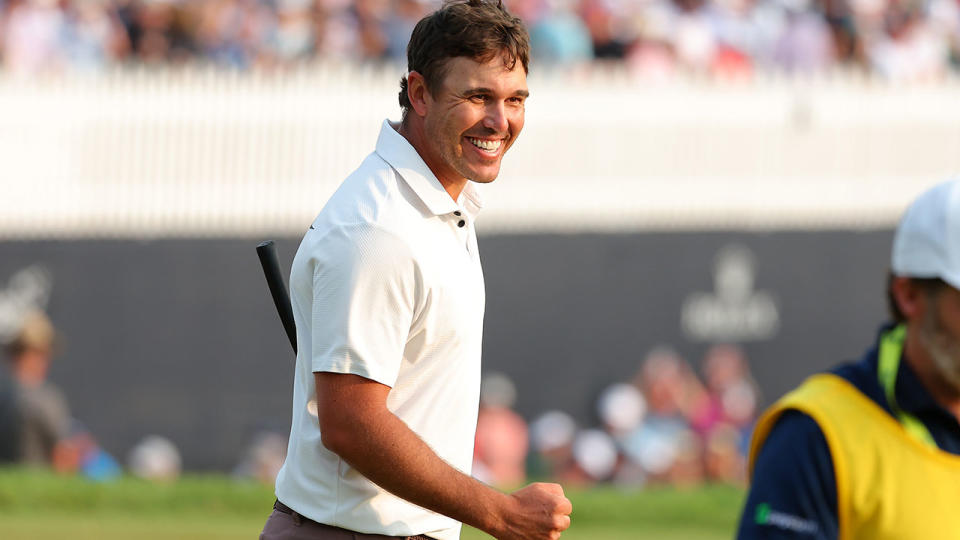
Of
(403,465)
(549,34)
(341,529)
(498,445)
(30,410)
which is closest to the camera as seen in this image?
(403,465)

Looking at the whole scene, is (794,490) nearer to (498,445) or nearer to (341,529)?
(341,529)

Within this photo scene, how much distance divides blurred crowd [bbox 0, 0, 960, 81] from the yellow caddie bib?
12.1m

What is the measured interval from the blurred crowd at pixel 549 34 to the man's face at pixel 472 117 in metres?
11.2

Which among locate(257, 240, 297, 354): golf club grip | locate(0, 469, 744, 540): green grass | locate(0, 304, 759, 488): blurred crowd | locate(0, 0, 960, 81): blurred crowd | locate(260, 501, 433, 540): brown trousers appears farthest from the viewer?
locate(0, 0, 960, 81): blurred crowd

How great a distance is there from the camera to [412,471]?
334cm

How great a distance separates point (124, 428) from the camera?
47.8 ft

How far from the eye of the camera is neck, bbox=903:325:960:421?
2.93m

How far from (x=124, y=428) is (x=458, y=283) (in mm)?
11574

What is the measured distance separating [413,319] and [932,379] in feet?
3.46

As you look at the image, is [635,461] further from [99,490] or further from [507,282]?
[99,490]

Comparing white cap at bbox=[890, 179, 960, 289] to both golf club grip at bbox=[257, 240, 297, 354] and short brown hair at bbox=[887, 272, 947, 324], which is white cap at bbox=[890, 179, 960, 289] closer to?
short brown hair at bbox=[887, 272, 947, 324]

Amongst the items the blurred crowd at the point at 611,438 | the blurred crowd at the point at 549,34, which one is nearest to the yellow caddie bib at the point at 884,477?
the blurred crowd at the point at 611,438

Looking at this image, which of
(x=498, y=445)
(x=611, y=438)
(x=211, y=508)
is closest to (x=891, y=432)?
(x=211, y=508)

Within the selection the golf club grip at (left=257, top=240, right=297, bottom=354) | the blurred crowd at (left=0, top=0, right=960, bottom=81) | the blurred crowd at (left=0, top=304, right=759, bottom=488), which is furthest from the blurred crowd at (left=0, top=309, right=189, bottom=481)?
the golf club grip at (left=257, top=240, right=297, bottom=354)
